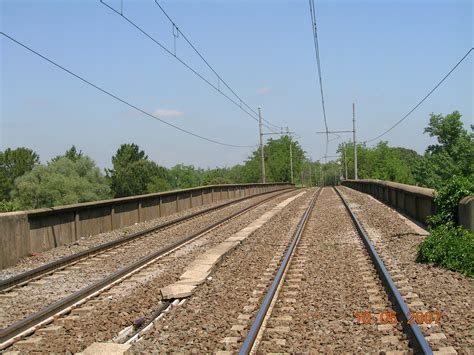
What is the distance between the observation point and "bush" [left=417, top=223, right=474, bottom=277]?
9.05 meters

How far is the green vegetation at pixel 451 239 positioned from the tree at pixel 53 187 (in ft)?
245

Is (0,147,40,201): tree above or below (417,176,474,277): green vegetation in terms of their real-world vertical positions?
above

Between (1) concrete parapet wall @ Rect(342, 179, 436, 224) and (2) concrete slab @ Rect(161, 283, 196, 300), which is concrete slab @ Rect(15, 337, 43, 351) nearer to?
A: (2) concrete slab @ Rect(161, 283, 196, 300)

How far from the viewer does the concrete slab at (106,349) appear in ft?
17.9

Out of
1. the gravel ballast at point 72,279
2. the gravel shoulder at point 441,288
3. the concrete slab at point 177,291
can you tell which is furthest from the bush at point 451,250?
the gravel ballast at point 72,279

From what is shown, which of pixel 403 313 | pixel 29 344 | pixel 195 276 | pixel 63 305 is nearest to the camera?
pixel 29 344

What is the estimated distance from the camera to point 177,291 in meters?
8.08

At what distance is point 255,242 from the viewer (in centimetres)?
1382

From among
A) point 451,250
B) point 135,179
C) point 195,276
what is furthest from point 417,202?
point 135,179

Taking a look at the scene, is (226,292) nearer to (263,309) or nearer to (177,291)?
(177,291)
